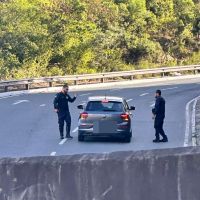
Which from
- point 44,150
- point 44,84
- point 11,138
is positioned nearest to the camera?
point 44,150

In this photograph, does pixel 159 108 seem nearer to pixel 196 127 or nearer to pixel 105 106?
pixel 105 106

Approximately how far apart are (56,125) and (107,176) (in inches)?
700

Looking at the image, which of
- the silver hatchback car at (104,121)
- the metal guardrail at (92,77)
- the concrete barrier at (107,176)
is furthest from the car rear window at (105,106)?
the metal guardrail at (92,77)

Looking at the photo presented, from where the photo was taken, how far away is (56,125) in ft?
86.8

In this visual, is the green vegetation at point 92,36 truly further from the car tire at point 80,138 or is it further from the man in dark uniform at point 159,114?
the man in dark uniform at point 159,114

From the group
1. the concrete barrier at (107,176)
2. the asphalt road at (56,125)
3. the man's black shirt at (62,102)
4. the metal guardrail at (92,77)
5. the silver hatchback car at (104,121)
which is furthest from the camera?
the metal guardrail at (92,77)

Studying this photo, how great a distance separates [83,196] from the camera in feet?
29.1

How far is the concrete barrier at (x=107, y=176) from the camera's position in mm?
8500

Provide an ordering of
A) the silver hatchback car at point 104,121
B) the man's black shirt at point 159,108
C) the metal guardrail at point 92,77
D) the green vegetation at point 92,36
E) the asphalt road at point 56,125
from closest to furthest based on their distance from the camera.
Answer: the asphalt road at point 56,125
the man's black shirt at point 159,108
the silver hatchback car at point 104,121
the metal guardrail at point 92,77
the green vegetation at point 92,36

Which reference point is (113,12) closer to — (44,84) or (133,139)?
(44,84)

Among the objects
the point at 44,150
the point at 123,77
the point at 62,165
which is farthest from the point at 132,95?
the point at 62,165

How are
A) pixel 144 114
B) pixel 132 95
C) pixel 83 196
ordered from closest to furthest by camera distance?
pixel 83 196
pixel 144 114
pixel 132 95

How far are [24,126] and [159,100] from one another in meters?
6.14

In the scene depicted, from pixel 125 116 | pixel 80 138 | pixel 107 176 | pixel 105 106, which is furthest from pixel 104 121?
pixel 107 176
